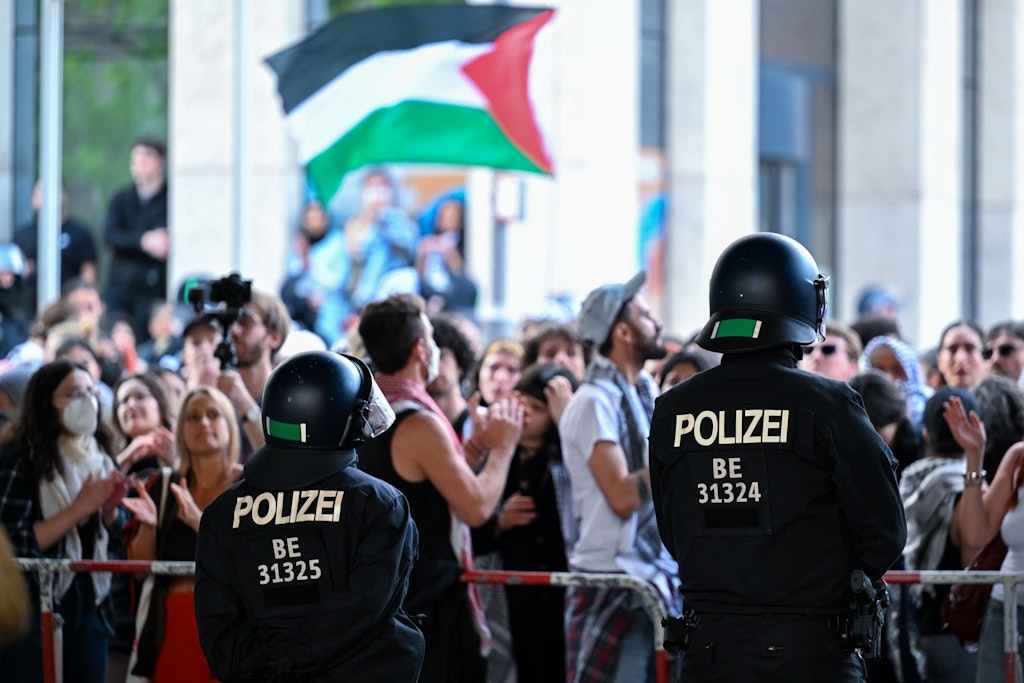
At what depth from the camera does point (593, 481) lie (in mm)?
7188

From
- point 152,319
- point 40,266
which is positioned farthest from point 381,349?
point 152,319

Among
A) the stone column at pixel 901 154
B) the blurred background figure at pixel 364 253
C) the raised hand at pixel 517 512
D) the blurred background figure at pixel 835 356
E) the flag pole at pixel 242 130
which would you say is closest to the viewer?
the raised hand at pixel 517 512

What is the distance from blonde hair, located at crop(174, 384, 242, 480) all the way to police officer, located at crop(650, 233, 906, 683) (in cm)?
263

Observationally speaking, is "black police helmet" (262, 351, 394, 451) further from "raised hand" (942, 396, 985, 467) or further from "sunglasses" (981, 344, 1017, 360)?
"sunglasses" (981, 344, 1017, 360)

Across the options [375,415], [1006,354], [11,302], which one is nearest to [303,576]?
[375,415]

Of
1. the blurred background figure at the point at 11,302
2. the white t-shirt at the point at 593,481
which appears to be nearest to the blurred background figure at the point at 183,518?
the white t-shirt at the point at 593,481

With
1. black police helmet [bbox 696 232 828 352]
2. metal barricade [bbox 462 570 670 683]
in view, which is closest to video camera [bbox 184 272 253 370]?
metal barricade [bbox 462 570 670 683]

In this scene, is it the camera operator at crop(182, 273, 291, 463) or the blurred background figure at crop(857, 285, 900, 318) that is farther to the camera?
the blurred background figure at crop(857, 285, 900, 318)

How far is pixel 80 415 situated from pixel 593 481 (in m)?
2.12

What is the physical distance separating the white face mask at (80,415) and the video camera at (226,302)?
92 centimetres

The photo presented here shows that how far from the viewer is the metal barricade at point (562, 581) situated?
6133 millimetres

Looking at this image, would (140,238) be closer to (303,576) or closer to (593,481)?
(593,481)

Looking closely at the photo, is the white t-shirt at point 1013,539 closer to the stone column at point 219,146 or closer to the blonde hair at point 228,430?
the blonde hair at point 228,430

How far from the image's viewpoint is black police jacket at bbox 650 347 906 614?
15.8ft
